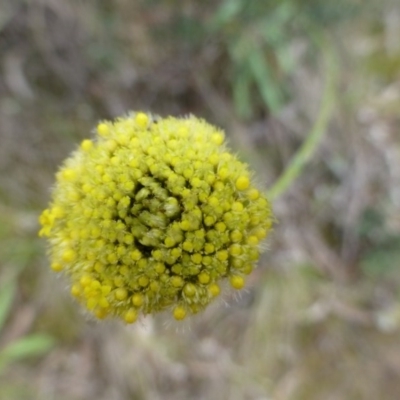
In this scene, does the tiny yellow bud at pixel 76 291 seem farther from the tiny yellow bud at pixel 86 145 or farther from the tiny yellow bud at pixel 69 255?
A: the tiny yellow bud at pixel 86 145

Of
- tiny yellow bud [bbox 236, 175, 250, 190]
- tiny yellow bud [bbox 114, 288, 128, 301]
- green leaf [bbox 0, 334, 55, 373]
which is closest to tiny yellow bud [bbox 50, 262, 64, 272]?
tiny yellow bud [bbox 114, 288, 128, 301]

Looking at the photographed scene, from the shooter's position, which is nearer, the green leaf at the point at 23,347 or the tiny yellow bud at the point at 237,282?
the tiny yellow bud at the point at 237,282

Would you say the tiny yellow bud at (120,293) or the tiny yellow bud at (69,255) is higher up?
the tiny yellow bud at (69,255)

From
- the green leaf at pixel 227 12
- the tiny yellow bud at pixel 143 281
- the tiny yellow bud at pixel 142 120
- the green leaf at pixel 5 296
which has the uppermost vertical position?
the green leaf at pixel 227 12

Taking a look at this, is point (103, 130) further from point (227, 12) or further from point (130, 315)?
point (227, 12)

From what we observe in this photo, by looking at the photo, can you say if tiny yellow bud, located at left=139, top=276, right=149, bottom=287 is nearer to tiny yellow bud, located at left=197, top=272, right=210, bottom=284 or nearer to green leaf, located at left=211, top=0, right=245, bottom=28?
tiny yellow bud, located at left=197, top=272, right=210, bottom=284

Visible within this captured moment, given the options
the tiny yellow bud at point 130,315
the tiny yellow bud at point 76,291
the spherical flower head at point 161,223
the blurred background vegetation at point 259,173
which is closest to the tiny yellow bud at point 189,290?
the spherical flower head at point 161,223
